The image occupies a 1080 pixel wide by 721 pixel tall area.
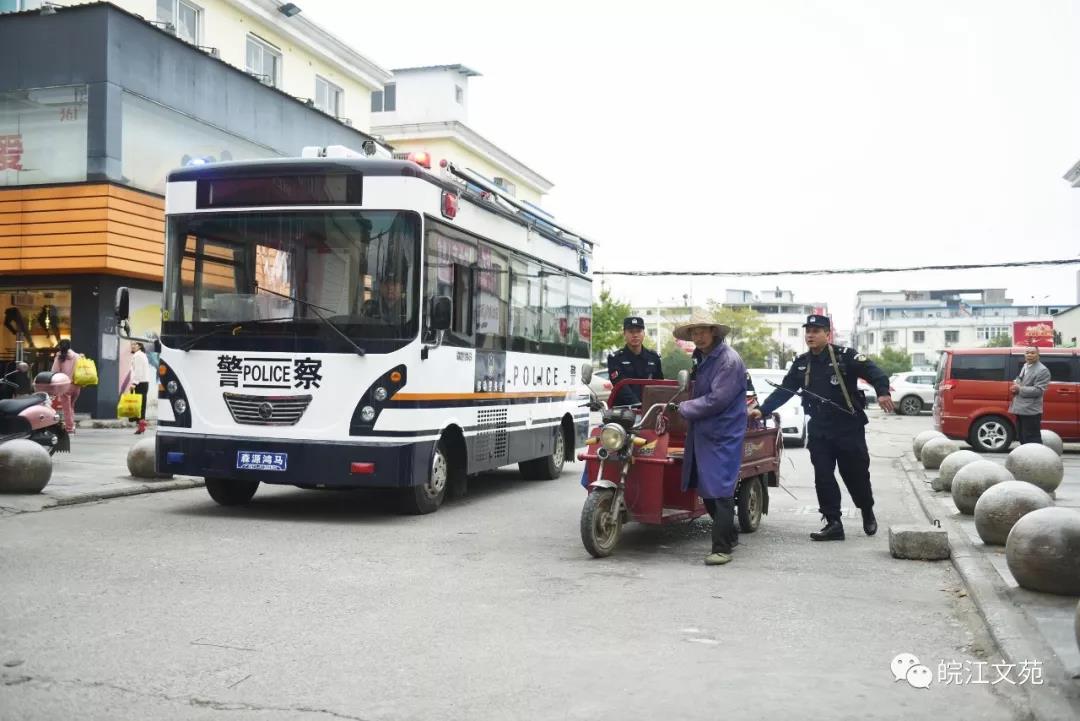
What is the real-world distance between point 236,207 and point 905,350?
13162 cm

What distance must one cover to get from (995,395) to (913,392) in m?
21.6

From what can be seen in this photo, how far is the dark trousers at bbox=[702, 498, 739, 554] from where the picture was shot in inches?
332

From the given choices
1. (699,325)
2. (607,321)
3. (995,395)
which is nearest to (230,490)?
(699,325)

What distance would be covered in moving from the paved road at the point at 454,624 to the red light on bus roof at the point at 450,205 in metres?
2.98

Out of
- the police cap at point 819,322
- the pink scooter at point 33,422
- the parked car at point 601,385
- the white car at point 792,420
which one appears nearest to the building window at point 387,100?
the parked car at point 601,385

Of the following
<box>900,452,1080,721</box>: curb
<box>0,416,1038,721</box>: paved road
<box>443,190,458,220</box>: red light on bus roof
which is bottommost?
<box>0,416,1038,721</box>: paved road

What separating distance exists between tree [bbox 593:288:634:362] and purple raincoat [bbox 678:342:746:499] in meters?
53.0

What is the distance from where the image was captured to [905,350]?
134 meters

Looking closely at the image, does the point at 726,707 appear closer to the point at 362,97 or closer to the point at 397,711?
the point at 397,711

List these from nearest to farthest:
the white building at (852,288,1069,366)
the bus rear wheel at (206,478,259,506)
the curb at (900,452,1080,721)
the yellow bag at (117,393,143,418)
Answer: the curb at (900,452,1080,721) → the bus rear wheel at (206,478,259,506) → the yellow bag at (117,393,143,418) → the white building at (852,288,1069,366)

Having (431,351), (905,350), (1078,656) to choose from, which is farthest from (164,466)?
(905,350)

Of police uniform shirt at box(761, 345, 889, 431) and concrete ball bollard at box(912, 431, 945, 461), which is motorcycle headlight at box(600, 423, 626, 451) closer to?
police uniform shirt at box(761, 345, 889, 431)

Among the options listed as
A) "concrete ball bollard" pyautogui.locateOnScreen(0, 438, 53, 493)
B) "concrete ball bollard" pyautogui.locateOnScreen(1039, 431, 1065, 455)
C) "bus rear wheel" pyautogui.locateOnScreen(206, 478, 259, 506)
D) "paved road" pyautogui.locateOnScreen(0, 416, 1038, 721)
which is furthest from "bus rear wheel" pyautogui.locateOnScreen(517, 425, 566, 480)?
"concrete ball bollard" pyautogui.locateOnScreen(1039, 431, 1065, 455)

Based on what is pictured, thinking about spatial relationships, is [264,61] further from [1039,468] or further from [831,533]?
[831,533]
